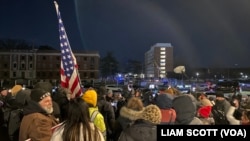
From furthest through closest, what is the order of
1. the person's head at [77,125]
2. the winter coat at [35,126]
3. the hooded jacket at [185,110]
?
the hooded jacket at [185,110] → the winter coat at [35,126] → the person's head at [77,125]

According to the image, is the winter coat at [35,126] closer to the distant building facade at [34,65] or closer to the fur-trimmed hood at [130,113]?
the fur-trimmed hood at [130,113]

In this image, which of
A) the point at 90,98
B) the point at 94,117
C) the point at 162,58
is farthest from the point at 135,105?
the point at 162,58

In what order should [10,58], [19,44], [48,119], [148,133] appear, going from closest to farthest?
[148,133] < [48,119] < [10,58] < [19,44]

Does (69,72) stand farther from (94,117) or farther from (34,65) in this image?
(34,65)

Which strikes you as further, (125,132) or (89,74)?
(89,74)

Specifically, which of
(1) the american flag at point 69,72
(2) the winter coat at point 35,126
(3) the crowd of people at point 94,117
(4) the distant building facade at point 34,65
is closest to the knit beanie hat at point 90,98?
(3) the crowd of people at point 94,117

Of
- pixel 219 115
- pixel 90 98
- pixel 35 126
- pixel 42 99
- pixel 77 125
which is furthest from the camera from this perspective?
pixel 219 115

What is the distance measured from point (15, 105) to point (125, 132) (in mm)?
4418

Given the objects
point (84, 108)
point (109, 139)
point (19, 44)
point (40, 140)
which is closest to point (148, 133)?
point (84, 108)

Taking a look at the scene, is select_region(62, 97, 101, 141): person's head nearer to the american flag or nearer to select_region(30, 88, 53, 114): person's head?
select_region(30, 88, 53, 114): person's head

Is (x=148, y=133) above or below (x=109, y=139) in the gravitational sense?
above

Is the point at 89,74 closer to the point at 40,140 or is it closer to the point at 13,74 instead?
the point at 13,74

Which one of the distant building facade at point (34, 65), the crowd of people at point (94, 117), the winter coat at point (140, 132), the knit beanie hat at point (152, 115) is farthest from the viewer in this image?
the distant building facade at point (34, 65)

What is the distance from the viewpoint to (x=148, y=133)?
4289mm
